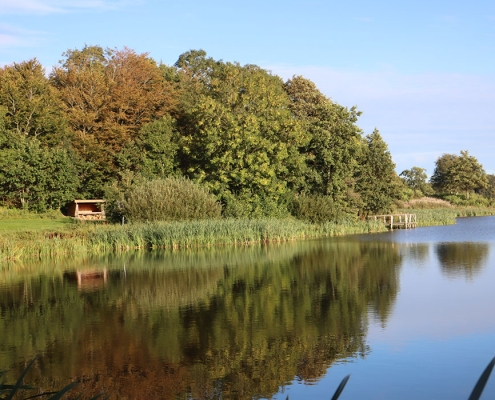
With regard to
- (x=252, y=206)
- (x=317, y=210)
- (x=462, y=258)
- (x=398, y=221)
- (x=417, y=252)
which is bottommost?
(x=462, y=258)

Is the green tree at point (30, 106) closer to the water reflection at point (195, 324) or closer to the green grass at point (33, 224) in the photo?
the green grass at point (33, 224)

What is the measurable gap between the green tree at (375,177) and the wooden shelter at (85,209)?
1954cm

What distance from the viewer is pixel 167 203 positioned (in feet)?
113

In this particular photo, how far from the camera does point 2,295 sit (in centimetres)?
1883

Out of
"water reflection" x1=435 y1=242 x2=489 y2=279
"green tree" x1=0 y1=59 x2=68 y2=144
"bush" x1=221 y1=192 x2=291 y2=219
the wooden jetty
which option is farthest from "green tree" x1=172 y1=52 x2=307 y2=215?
"water reflection" x1=435 y1=242 x2=489 y2=279

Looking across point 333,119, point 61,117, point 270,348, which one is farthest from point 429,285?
point 61,117

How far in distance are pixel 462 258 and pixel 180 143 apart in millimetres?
25213

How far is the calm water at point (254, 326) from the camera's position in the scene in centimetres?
980

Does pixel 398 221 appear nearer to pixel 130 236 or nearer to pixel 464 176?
pixel 130 236

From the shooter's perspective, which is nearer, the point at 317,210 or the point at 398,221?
the point at 317,210

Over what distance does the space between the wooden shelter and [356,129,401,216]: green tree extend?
1954 centimetres

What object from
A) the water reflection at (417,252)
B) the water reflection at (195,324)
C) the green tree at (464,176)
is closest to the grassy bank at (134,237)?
the water reflection at (195,324)

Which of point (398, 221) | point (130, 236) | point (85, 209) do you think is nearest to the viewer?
point (130, 236)

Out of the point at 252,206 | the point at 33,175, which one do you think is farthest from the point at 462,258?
the point at 33,175
